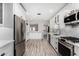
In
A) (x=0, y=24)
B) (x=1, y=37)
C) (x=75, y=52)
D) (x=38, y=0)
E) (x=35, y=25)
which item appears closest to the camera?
(x=38, y=0)

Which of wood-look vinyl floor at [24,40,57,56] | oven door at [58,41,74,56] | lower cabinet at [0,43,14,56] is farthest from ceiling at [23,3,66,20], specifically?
lower cabinet at [0,43,14,56]

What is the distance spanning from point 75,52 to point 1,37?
2.03m

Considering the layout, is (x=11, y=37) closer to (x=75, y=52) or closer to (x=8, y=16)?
(x=8, y=16)

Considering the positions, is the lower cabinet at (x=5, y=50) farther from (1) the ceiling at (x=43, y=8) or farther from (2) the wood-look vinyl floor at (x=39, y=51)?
(1) the ceiling at (x=43, y=8)

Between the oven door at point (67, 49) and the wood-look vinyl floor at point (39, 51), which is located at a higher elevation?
the oven door at point (67, 49)

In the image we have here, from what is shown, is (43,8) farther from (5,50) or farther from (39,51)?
(5,50)

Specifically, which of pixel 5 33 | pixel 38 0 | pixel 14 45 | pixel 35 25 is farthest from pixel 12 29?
pixel 35 25

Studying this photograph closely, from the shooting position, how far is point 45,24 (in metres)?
13.8

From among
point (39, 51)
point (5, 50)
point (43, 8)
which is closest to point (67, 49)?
point (5, 50)

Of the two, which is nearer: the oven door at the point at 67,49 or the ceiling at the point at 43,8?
the oven door at the point at 67,49

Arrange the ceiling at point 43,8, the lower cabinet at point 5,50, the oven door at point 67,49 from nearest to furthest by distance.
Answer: the lower cabinet at point 5,50, the oven door at point 67,49, the ceiling at point 43,8

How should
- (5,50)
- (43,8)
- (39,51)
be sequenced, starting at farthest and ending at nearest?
1. (43,8)
2. (39,51)
3. (5,50)

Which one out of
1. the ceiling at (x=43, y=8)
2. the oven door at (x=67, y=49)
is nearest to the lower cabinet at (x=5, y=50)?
the oven door at (x=67, y=49)

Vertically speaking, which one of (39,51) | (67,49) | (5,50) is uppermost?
(5,50)
